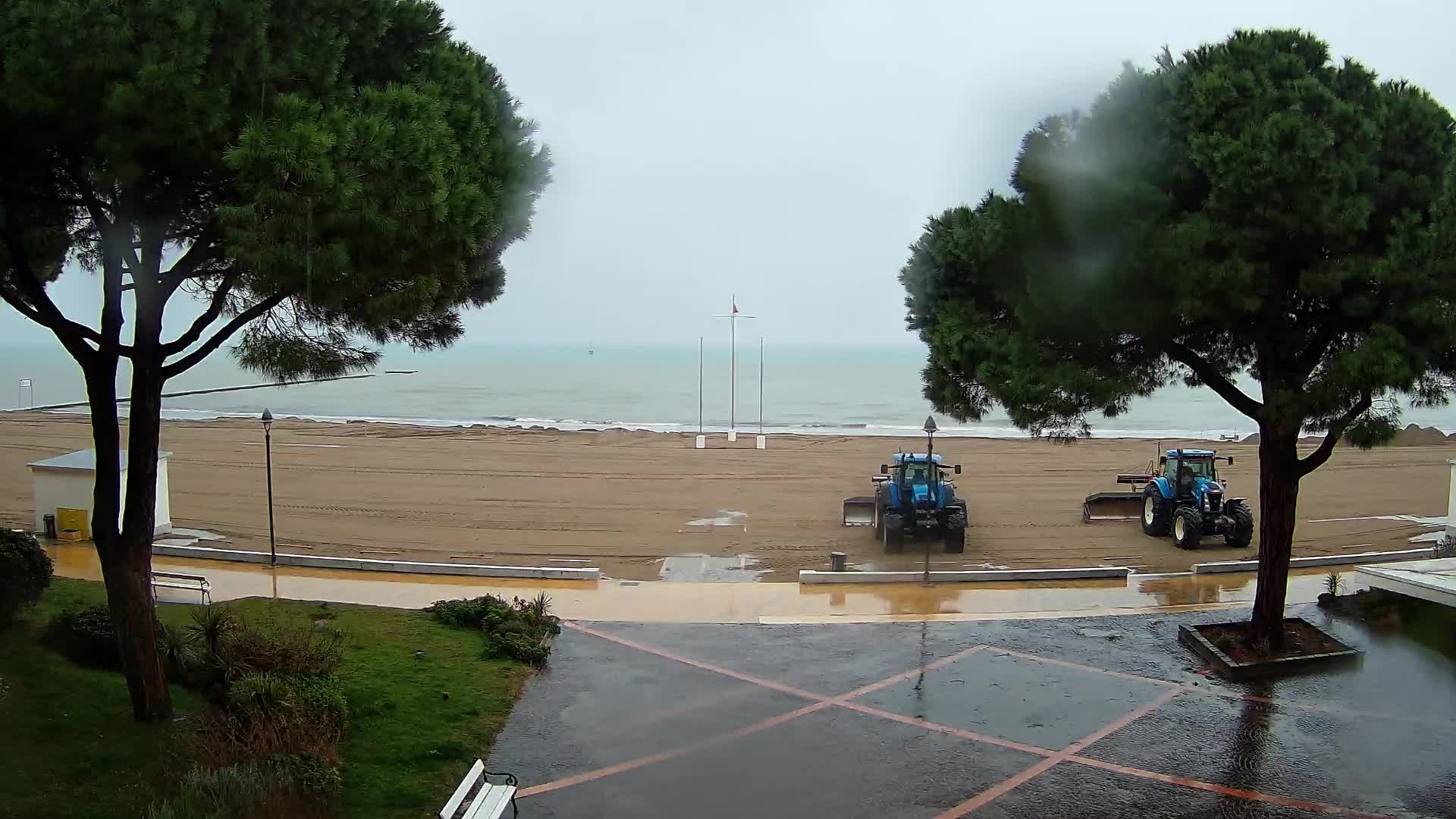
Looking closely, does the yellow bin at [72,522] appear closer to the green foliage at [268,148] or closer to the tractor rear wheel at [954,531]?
the green foliage at [268,148]

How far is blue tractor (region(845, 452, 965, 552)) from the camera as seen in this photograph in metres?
18.2

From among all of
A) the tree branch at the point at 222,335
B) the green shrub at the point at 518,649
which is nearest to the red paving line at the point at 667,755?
the green shrub at the point at 518,649

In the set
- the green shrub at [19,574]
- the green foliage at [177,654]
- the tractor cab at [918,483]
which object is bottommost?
the green foliage at [177,654]

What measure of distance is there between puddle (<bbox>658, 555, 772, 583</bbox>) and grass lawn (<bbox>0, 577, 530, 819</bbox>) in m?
5.76

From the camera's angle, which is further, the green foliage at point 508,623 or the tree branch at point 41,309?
the green foliage at point 508,623

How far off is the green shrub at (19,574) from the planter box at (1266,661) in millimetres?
11740

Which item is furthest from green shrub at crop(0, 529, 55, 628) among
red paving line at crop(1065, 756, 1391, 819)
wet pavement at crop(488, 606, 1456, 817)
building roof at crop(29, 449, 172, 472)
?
red paving line at crop(1065, 756, 1391, 819)

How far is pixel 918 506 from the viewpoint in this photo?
1838cm

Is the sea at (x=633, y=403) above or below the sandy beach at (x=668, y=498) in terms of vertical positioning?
above

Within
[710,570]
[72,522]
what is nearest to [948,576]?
[710,570]

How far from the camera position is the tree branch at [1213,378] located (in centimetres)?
1028

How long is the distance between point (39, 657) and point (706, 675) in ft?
19.5

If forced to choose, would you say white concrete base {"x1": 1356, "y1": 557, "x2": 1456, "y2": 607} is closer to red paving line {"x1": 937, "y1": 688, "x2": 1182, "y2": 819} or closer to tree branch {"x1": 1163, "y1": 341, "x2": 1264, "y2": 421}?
tree branch {"x1": 1163, "y1": 341, "x2": 1264, "y2": 421}

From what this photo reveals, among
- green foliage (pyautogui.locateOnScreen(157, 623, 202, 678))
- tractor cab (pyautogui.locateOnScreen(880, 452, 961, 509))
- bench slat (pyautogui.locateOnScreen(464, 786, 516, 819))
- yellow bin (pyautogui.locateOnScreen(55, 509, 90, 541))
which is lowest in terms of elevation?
bench slat (pyautogui.locateOnScreen(464, 786, 516, 819))
